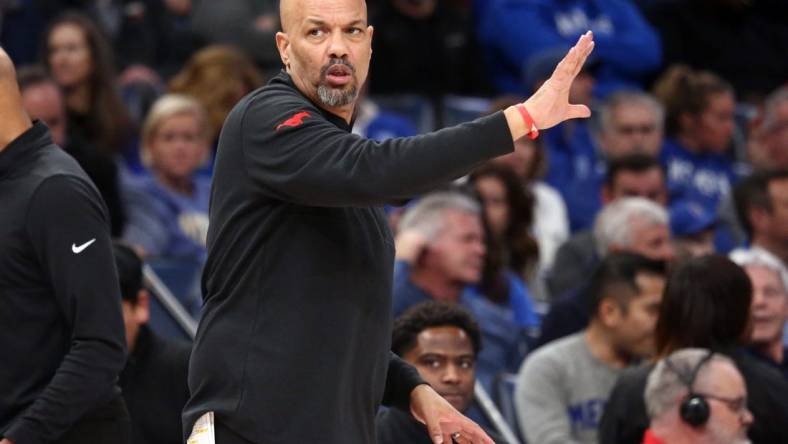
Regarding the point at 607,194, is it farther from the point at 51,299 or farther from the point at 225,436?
the point at 225,436

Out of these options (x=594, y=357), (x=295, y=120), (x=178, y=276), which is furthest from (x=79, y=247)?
(x=178, y=276)

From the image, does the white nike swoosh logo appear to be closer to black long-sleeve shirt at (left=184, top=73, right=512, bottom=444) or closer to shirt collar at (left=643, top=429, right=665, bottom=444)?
black long-sleeve shirt at (left=184, top=73, right=512, bottom=444)

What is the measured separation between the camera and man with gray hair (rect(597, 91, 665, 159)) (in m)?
10.1

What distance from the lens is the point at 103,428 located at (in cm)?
407

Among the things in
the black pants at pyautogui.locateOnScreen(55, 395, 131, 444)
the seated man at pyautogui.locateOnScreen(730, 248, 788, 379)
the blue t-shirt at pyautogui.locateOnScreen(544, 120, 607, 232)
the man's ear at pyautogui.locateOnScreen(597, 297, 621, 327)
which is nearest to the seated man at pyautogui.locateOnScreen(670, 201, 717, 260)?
the blue t-shirt at pyautogui.locateOnScreen(544, 120, 607, 232)

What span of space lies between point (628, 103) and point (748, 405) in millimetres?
4268

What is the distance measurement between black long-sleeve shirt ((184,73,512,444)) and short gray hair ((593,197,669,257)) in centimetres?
470

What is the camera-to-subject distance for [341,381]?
11.4 feet

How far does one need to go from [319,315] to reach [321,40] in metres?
0.59

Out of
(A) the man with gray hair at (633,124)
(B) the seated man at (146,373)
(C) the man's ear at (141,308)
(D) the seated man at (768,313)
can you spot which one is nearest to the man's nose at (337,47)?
(B) the seated man at (146,373)

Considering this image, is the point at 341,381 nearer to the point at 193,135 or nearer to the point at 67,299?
the point at 67,299

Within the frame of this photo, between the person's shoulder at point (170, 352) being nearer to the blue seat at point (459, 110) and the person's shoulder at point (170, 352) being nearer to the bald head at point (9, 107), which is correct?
the bald head at point (9, 107)

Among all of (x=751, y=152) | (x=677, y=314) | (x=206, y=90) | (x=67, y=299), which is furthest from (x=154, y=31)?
(x=67, y=299)

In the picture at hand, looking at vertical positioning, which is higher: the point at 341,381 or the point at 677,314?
the point at 341,381
